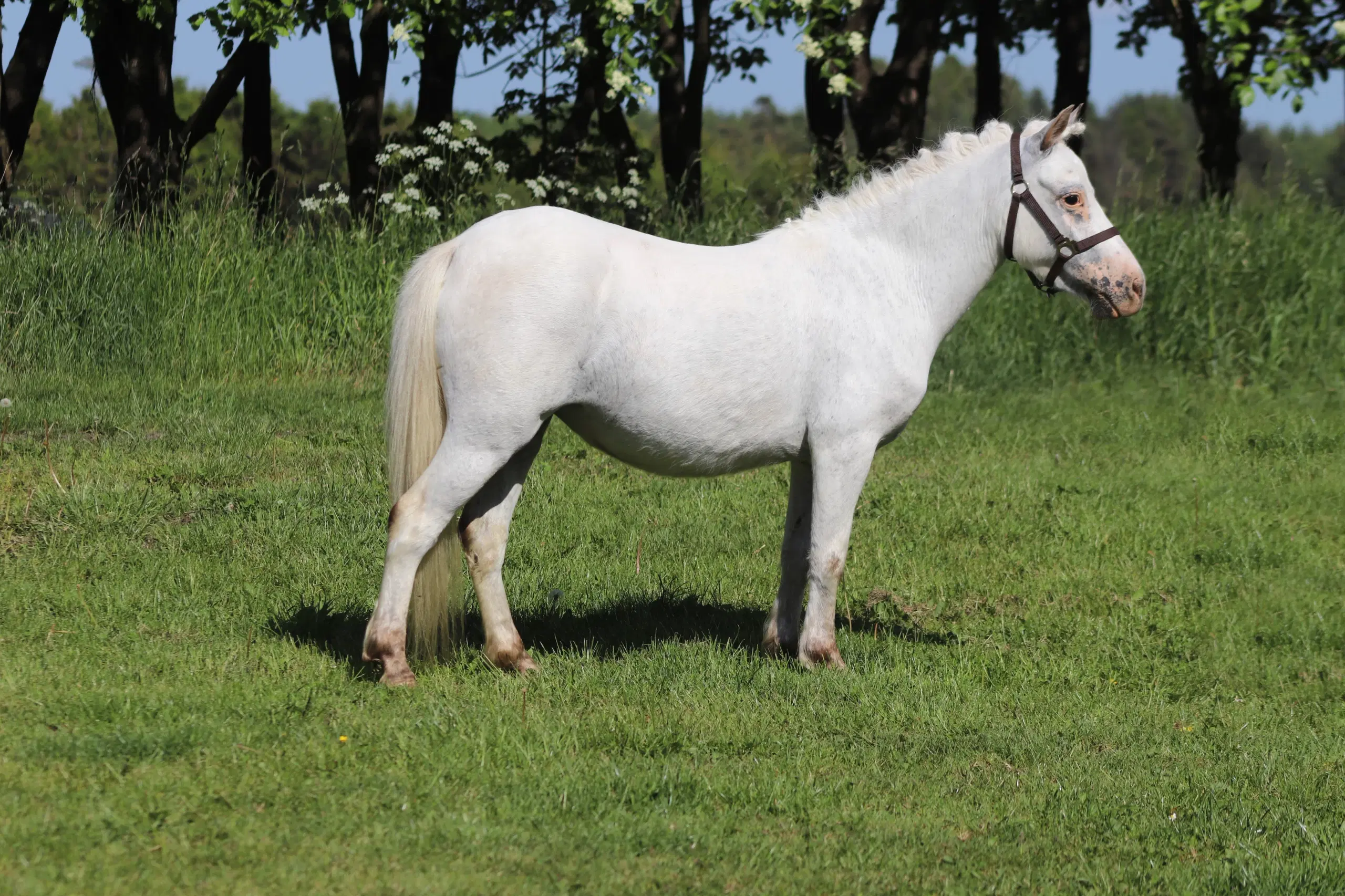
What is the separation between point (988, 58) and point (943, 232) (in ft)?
47.2

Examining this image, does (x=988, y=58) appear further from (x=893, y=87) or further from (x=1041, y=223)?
(x=1041, y=223)

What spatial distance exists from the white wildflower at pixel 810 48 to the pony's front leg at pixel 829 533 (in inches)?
329

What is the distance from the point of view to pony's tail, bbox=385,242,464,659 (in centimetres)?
500

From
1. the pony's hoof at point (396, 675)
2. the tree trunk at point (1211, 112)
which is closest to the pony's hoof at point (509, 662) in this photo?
the pony's hoof at point (396, 675)

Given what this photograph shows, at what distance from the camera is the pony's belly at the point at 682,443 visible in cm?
521

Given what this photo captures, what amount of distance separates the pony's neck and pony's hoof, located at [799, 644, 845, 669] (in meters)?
1.39

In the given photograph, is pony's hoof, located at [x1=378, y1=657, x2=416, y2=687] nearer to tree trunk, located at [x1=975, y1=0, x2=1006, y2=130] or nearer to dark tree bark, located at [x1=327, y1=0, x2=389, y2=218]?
dark tree bark, located at [x1=327, y1=0, x2=389, y2=218]

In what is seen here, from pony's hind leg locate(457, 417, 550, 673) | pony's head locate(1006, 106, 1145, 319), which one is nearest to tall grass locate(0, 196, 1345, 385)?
pony's hind leg locate(457, 417, 550, 673)

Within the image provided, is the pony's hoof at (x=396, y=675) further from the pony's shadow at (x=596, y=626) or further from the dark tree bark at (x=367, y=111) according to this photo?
the dark tree bark at (x=367, y=111)

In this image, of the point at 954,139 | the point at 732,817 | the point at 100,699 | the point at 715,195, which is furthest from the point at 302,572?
the point at 715,195

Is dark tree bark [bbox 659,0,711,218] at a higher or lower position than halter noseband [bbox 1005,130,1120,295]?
higher

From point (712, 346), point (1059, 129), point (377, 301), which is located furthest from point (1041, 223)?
point (377, 301)

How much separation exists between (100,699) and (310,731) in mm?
751

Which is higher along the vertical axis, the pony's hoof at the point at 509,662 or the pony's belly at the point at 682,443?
the pony's belly at the point at 682,443
